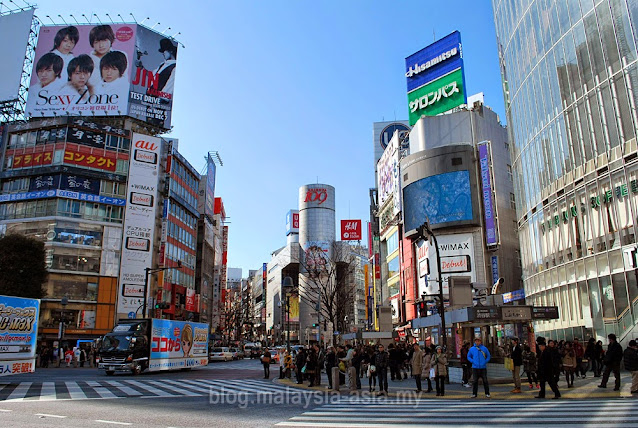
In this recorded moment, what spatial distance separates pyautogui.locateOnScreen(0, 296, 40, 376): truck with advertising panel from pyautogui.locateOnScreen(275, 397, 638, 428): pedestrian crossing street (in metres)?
11.6

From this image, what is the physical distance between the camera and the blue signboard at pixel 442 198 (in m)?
56.3

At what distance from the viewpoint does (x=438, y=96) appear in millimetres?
64875

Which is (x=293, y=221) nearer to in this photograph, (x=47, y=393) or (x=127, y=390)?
(x=127, y=390)

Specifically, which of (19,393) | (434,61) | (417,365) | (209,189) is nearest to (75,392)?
(19,393)

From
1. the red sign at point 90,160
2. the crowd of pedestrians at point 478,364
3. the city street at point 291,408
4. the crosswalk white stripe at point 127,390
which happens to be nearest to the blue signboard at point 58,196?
the red sign at point 90,160

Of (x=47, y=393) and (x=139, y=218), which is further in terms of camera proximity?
(x=139, y=218)

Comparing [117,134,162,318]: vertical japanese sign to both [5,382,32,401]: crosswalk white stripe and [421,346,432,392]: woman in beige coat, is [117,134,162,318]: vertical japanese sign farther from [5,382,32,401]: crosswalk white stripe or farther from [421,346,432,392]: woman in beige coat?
[421,346,432,392]: woman in beige coat

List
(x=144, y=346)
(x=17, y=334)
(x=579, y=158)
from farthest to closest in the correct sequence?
(x=579, y=158) → (x=144, y=346) → (x=17, y=334)

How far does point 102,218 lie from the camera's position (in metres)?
57.1

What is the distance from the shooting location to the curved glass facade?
25875 millimetres

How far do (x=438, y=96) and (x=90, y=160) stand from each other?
1664 inches

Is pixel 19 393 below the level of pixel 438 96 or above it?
below

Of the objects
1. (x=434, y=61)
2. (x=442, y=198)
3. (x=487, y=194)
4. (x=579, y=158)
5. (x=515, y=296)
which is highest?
(x=434, y=61)

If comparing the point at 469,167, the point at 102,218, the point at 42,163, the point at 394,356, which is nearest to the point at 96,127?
the point at 42,163
